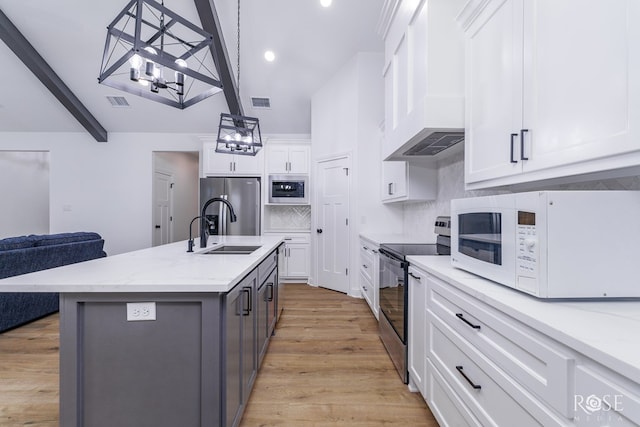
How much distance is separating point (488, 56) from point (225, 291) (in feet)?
5.64

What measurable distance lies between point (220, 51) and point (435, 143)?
11.1ft

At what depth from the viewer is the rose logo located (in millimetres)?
639

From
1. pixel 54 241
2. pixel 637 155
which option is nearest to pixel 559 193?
pixel 637 155

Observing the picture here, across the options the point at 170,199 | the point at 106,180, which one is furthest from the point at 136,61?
the point at 170,199

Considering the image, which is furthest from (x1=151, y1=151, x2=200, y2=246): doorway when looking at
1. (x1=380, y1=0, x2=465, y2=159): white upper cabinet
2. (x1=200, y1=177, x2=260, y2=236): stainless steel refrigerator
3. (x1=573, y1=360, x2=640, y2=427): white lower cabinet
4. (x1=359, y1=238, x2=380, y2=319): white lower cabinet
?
(x1=573, y1=360, x2=640, y2=427): white lower cabinet

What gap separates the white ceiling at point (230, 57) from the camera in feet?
11.9

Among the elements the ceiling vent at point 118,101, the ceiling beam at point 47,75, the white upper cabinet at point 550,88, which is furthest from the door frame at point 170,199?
the white upper cabinet at point 550,88

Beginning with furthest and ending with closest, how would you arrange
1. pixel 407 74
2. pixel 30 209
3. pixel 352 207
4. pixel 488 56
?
pixel 30 209
pixel 352 207
pixel 407 74
pixel 488 56

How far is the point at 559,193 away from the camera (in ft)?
3.01

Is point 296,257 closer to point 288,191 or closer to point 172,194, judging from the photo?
point 288,191

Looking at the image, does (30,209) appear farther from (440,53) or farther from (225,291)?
(440,53)

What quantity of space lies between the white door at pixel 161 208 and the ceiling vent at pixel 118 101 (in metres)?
1.36

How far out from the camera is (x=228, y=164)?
16.4 ft

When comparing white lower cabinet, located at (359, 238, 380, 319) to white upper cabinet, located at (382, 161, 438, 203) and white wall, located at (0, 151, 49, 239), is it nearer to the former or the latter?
white upper cabinet, located at (382, 161, 438, 203)
